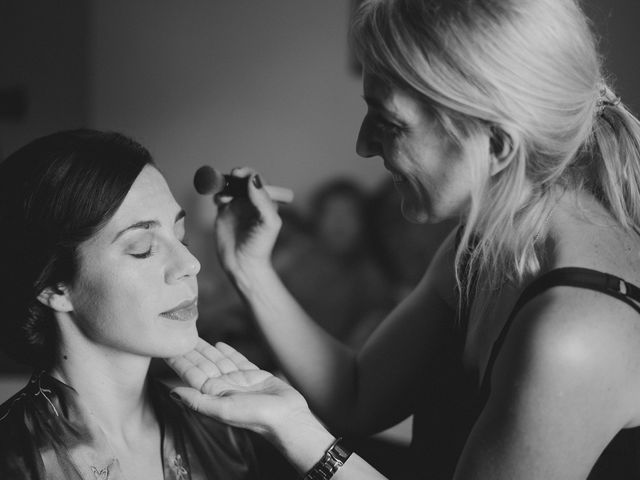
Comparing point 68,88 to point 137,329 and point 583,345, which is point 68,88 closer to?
point 137,329

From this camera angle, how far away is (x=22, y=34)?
3244 millimetres

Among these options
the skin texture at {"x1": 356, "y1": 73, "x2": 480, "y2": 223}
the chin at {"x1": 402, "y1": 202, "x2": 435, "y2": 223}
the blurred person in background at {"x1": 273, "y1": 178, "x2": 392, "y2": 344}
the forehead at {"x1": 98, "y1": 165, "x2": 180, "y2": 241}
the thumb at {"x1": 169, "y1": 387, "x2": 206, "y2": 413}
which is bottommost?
the blurred person in background at {"x1": 273, "y1": 178, "x2": 392, "y2": 344}

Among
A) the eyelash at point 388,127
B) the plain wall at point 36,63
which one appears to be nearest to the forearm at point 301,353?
the eyelash at point 388,127

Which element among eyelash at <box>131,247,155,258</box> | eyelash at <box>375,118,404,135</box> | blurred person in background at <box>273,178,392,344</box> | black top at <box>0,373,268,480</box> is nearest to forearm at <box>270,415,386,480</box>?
black top at <box>0,373,268,480</box>

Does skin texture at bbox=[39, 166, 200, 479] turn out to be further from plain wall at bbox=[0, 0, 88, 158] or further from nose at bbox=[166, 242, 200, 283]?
plain wall at bbox=[0, 0, 88, 158]

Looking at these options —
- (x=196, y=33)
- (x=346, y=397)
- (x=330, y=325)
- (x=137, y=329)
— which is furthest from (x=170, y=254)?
(x=196, y=33)

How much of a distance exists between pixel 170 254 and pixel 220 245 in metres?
0.30

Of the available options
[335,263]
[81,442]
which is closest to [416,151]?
[81,442]

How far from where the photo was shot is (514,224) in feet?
3.29

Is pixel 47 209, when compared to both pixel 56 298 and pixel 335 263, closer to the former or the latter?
pixel 56 298

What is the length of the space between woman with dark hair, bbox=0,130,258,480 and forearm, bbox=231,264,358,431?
0.25 meters

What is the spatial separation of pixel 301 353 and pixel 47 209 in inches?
22.9

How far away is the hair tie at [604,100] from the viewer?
103cm

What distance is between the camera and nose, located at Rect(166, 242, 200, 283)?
3.59ft
